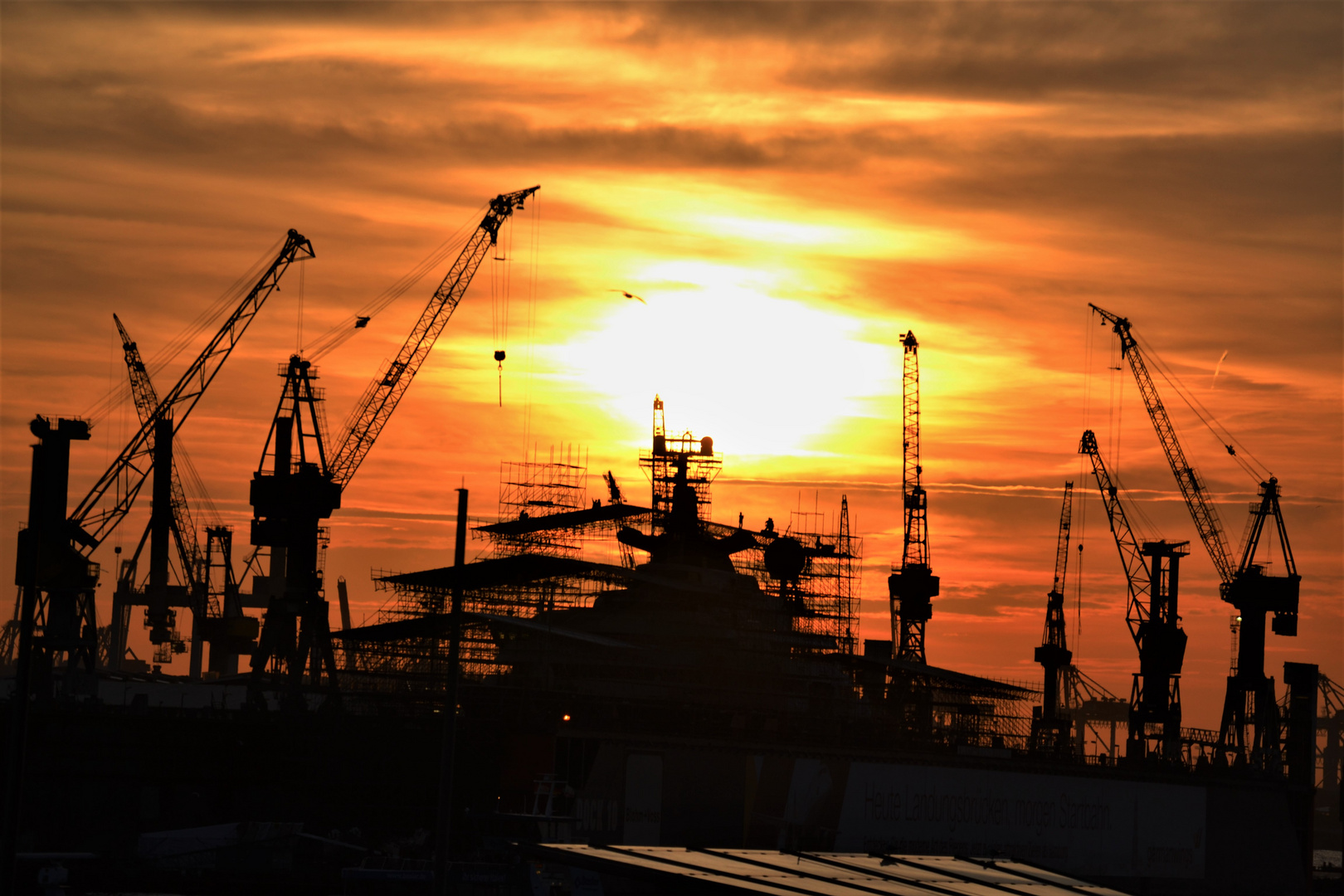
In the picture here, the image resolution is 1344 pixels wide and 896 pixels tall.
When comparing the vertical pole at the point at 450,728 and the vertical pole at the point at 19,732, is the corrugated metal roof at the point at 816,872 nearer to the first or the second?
the vertical pole at the point at 450,728

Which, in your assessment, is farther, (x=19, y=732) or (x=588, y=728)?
(x=588, y=728)

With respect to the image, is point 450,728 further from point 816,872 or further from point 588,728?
point 588,728

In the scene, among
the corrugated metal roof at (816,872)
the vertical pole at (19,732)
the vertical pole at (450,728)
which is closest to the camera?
the vertical pole at (19,732)

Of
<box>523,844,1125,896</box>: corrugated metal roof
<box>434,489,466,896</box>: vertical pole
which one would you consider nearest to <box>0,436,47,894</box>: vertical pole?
<box>434,489,466,896</box>: vertical pole

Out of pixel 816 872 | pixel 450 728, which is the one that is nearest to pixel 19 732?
pixel 450 728

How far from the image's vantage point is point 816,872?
→ 138ft

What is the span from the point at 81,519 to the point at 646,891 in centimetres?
7860

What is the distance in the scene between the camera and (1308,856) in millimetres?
147250

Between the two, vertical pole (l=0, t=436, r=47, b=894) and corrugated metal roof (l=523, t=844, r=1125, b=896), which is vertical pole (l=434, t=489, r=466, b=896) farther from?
vertical pole (l=0, t=436, r=47, b=894)

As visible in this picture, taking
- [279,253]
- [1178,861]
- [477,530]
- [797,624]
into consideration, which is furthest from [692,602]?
[1178,861]

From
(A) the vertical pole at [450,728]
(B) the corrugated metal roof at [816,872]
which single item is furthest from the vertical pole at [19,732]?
(B) the corrugated metal roof at [816,872]

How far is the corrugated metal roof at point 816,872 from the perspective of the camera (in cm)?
3856

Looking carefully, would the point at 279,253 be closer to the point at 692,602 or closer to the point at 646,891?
the point at 692,602

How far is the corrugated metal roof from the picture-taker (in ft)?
127
